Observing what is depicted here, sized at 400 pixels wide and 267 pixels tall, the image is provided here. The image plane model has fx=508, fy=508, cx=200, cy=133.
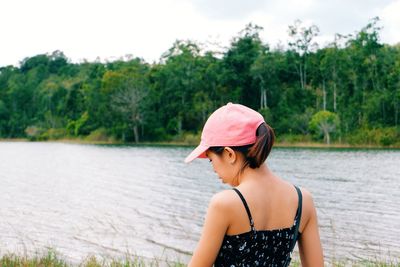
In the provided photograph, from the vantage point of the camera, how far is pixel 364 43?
57.7m

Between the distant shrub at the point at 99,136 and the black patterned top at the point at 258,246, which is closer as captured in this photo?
the black patterned top at the point at 258,246

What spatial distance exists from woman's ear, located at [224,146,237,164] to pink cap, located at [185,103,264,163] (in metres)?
0.02

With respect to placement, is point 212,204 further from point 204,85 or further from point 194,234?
point 204,85

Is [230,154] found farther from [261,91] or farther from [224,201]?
[261,91]

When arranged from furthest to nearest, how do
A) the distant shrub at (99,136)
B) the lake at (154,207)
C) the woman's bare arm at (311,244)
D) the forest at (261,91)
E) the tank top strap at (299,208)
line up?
the distant shrub at (99,136) < the forest at (261,91) < the lake at (154,207) < the woman's bare arm at (311,244) < the tank top strap at (299,208)

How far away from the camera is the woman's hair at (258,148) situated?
1795mm

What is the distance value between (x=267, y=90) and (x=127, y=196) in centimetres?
4308

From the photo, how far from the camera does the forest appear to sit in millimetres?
52125

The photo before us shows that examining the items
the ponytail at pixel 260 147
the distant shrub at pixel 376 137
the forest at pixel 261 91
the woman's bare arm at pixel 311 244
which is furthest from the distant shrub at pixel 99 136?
the ponytail at pixel 260 147

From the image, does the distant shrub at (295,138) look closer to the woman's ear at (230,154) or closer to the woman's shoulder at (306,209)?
the woman's shoulder at (306,209)

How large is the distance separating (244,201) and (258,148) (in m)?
0.19

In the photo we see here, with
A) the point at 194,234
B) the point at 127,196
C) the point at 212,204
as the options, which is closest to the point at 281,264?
the point at 212,204

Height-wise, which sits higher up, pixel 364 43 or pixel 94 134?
pixel 364 43

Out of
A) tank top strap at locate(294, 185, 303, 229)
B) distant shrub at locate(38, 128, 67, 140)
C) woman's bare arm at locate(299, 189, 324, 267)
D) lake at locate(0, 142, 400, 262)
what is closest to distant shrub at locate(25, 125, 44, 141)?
distant shrub at locate(38, 128, 67, 140)
